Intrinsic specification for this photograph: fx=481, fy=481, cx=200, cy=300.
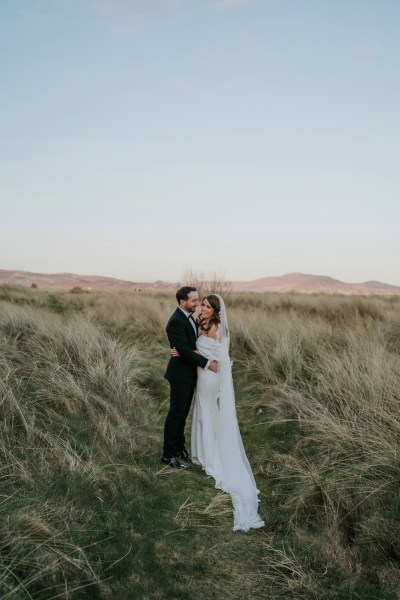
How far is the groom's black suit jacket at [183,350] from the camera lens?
17.7ft

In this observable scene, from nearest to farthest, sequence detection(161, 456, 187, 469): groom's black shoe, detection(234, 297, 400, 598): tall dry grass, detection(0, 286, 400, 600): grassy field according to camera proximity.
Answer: detection(0, 286, 400, 600): grassy field < detection(234, 297, 400, 598): tall dry grass < detection(161, 456, 187, 469): groom's black shoe

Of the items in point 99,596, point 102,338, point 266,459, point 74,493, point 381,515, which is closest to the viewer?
point 99,596

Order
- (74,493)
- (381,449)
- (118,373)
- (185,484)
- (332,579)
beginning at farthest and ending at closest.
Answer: (118,373) < (185,484) < (381,449) < (74,493) < (332,579)

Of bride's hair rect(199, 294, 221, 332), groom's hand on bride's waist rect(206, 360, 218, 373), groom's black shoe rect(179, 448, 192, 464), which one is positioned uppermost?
bride's hair rect(199, 294, 221, 332)

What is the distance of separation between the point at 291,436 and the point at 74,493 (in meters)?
2.89

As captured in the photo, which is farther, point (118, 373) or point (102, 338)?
point (102, 338)

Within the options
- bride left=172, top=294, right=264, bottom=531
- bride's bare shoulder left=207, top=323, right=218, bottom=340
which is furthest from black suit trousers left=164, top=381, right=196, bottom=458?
bride's bare shoulder left=207, top=323, right=218, bottom=340

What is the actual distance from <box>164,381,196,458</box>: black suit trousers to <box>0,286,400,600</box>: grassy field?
0.26 m

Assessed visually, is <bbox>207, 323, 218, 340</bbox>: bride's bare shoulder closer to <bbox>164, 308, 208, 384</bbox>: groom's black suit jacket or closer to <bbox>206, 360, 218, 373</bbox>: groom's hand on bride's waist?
<bbox>164, 308, 208, 384</bbox>: groom's black suit jacket

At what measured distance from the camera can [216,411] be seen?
220 inches

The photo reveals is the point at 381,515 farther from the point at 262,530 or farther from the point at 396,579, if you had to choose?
the point at 262,530

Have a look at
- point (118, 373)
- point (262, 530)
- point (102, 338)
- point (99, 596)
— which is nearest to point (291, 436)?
point (262, 530)

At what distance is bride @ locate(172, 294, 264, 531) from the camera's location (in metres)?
5.09

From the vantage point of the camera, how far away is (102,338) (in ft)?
28.0
